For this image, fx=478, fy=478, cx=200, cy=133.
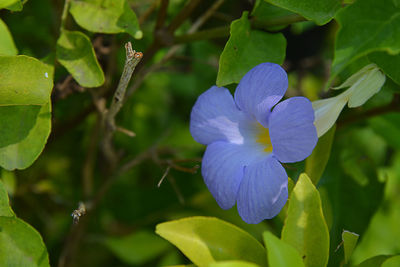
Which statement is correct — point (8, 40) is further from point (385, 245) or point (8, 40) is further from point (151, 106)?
point (385, 245)

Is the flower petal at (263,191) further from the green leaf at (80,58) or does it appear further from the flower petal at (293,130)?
the green leaf at (80,58)

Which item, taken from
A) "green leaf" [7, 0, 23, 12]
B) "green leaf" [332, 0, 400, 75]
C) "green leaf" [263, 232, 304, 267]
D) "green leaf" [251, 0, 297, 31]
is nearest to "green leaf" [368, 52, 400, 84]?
"green leaf" [332, 0, 400, 75]

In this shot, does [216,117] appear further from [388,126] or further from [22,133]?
[388,126]

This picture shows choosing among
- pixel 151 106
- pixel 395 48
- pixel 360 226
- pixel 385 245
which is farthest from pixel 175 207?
pixel 395 48

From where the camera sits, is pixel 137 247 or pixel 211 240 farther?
pixel 137 247

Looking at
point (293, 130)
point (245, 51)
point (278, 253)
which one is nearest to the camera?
point (278, 253)

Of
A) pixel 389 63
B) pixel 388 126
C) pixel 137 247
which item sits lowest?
pixel 137 247

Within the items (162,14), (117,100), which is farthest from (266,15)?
(117,100)
